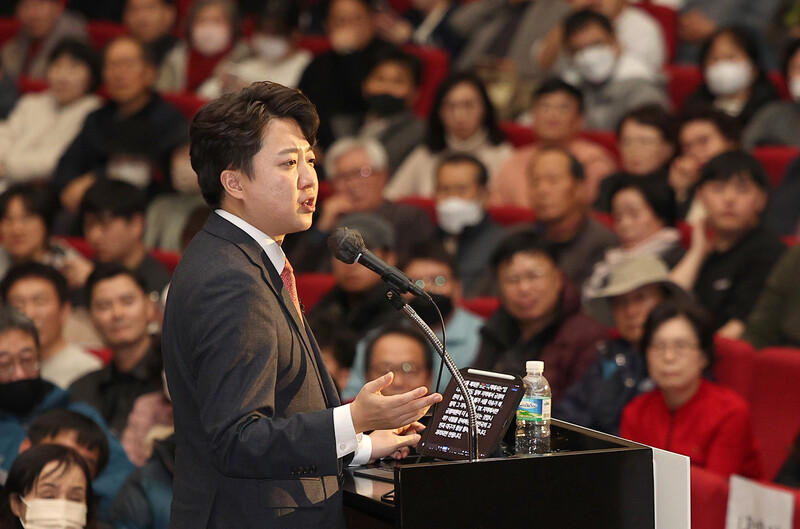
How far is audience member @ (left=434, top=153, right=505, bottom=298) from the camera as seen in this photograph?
166 inches

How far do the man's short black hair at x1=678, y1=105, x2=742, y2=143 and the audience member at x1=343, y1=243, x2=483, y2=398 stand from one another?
1126 millimetres

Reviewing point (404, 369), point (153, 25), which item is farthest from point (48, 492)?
point (153, 25)

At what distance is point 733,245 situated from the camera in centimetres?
361

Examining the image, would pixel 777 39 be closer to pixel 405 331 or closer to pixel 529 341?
pixel 529 341

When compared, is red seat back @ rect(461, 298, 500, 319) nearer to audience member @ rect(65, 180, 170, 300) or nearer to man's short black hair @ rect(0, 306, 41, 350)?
audience member @ rect(65, 180, 170, 300)

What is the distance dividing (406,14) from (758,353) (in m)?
3.76

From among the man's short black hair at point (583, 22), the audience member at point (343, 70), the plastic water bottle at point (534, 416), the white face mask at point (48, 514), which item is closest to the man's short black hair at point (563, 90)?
the man's short black hair at point (583, 22)

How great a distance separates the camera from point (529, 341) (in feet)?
11.1

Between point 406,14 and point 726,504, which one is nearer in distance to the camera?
point 726,504

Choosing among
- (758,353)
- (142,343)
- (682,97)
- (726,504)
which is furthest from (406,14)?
(726,504)

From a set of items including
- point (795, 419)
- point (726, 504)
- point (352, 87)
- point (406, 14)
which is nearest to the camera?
point (726, 504)

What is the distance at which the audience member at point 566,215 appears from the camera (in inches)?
151

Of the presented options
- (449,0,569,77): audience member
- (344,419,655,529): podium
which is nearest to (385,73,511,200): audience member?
(449,0,569,77): audience member

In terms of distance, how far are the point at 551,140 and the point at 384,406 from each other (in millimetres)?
3330
